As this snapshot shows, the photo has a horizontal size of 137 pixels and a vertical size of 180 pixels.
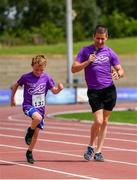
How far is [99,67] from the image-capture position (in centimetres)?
1174

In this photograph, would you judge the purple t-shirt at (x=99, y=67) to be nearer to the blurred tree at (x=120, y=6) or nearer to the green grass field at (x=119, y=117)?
the green grass field at (x=119, y=117)

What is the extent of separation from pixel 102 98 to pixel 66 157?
136 cm

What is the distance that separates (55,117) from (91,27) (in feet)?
194

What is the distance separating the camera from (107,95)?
1191 centimetres

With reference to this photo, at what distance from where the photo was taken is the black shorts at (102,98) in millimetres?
11844

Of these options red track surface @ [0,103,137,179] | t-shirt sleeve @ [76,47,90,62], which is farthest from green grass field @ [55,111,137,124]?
t-shirt sleeve @ [76,47,90,62]

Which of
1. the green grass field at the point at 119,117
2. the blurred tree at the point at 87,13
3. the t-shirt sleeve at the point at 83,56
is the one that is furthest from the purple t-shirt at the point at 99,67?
the blurred tree at the point at 87,13

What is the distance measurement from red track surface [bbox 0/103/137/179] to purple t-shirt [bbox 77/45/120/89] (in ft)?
4.29

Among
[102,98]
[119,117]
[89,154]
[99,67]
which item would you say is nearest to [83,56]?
[99,67]

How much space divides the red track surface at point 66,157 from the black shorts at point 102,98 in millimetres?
910

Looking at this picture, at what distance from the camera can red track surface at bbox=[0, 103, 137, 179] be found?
10.3 meters

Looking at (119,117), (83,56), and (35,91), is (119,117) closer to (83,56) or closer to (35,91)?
(83,56)

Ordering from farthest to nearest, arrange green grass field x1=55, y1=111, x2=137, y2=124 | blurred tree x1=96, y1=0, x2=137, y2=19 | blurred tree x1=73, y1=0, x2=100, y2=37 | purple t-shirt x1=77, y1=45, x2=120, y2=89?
blurred tree x1=96, y1=0, x2=137, y2=19
blurred tree x1=73, y1=0, x2=100, y2=37
green grass field x1=55, y1=111, x2=137, y2=124
purple t-shirt x1=77, y1=45, x2=120, y2=89

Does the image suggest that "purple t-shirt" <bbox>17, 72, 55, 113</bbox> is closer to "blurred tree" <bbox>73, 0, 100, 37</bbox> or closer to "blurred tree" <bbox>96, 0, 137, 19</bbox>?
"blurred tree" <bbox>73, 0, 100, 37</bbox>
